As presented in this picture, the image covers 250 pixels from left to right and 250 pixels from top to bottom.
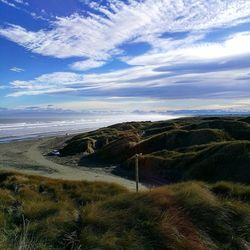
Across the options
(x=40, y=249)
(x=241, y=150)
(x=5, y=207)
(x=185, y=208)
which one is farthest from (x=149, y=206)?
(x=241, y=150)

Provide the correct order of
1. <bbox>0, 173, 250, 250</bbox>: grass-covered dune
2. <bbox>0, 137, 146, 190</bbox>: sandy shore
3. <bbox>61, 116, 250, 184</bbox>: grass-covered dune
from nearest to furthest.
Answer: <bbox>0, 173, 250, 250</bbox>: grass-covered dune → <bbox>61, 116, 250, 184</bbox>: grass-covered dune → <bbox>0, 137, 146, 190</bbox>: sandy shore

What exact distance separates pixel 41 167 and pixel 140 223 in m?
31.7

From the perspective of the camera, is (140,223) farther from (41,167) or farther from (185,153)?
(41,167)

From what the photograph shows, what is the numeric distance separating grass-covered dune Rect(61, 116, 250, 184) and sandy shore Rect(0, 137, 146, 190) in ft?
8.83

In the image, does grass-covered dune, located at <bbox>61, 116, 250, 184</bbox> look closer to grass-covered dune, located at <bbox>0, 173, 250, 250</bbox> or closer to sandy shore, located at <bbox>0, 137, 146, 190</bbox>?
sandy shore, located at <bbox>0, 137, 146, 190</bbox>

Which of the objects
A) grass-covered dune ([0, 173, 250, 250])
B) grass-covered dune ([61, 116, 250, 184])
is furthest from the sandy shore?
grass-covered dune ([0, 173, 250, 250])

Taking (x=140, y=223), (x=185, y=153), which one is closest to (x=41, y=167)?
(x=185, y=153)

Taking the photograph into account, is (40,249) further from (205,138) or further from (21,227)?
(205,138)

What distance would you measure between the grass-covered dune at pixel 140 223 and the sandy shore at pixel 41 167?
15.3 metres

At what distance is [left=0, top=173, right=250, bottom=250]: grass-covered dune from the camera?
26.8 feet

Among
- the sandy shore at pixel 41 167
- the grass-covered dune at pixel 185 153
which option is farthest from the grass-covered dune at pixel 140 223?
the sandy shore at pixel 41 167

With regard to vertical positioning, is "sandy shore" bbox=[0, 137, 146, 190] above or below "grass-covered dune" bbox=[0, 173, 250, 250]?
below

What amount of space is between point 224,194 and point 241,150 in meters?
15.2

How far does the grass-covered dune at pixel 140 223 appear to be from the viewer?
8.18 m
